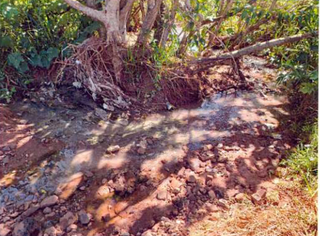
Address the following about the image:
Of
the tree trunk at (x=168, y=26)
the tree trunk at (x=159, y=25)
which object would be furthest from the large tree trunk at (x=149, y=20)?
the tree trunk at (x=159, y=25)

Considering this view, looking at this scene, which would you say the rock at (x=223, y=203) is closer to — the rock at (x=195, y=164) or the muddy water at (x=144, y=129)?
the rock at (x=195, y=164)

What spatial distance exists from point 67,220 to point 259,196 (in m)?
1.18

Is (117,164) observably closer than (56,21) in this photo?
Yes

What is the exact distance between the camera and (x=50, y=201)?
5.41ft

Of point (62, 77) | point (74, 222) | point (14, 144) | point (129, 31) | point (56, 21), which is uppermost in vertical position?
point (56, 21)

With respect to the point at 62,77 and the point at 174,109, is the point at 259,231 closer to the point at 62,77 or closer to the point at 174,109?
the point at 174,109

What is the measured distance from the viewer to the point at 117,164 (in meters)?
1.96

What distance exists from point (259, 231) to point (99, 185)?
1009 millimetres

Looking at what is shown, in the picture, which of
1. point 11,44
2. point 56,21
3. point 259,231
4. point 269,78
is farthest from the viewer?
point 269,78

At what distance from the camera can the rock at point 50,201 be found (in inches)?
64.4

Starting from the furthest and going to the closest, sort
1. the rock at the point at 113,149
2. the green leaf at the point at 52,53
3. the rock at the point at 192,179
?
the green leaf at the point at 52,53
the rock at the point at 113,149
the rock at the point at 192,179

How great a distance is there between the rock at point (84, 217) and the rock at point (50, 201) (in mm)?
177

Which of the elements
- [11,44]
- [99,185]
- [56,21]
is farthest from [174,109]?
[11,44]

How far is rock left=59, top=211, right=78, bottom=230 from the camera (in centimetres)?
155
